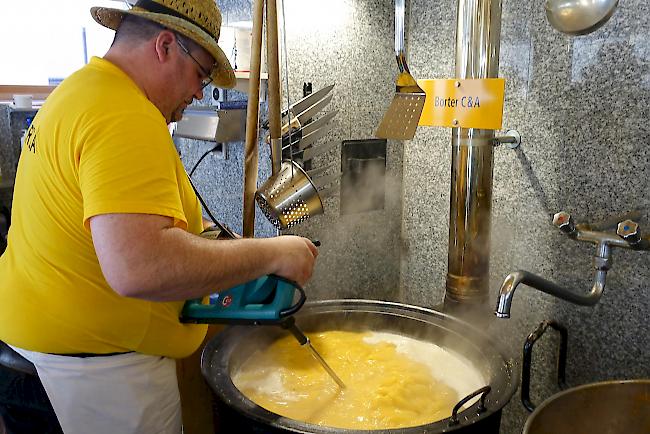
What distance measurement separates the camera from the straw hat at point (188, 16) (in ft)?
A: 3.94

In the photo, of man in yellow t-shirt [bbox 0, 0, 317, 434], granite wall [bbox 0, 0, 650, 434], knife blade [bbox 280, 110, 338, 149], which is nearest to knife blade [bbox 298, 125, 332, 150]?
knife blade [bbox 280, 110, 338, 149]

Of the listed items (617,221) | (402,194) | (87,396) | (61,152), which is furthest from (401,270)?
(61,152)

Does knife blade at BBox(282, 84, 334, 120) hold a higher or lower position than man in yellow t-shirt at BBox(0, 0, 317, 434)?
Result: higher

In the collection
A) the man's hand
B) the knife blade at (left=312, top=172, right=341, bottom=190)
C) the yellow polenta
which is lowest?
the yellow polenta

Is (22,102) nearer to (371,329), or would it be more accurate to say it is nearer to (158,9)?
(158,9)

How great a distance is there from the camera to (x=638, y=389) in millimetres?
1333

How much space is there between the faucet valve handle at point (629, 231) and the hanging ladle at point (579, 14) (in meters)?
0.48

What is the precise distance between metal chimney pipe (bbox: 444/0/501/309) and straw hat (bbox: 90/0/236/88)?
733 mm

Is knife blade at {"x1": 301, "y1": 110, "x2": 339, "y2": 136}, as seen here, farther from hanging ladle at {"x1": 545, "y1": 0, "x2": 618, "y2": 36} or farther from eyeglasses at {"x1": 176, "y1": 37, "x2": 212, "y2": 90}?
hanging ladle at {"x1": 545, "y1": 0, "x2": 618, "y2": 36}

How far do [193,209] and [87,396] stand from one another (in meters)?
0.51

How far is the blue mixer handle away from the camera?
4.37 feet

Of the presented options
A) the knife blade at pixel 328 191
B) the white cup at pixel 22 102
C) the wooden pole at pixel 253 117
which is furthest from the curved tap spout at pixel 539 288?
the white cup at pixel 22 102

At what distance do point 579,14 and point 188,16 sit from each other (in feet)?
3.03

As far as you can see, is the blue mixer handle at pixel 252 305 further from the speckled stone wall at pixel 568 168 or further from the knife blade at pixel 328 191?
the speckled stone wall at pixel 568 168
